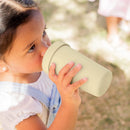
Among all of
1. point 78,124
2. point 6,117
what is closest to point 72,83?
point 6,117

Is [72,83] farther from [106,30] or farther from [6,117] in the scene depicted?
[106,30]

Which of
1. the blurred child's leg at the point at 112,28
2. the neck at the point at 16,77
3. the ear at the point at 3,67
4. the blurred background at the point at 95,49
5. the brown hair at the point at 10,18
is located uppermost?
the brown hair at the point at 10,18

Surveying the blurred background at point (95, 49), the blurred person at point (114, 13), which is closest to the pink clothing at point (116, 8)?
the blurred person at point (114, 13)

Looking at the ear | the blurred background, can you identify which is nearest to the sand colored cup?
the ear

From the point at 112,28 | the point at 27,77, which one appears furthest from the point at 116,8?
the point at 27,77

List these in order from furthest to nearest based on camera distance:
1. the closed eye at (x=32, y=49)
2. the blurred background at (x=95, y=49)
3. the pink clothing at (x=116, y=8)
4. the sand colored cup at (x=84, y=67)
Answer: the pink clothing at (x=116, y=8)
the blurred background at (x=95, y=49)
the closed eye at (x=32, y=49)
the sand colored cup at (x=84, y=67)

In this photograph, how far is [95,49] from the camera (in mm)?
2309

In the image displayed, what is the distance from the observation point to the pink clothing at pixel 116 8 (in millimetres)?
2264

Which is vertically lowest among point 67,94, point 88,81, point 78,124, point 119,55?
point 78,124

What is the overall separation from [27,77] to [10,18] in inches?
14.6

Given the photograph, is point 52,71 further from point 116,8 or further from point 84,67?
point 116,8

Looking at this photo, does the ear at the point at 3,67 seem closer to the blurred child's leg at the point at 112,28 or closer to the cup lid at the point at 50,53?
the cup lid at the point at 50,53

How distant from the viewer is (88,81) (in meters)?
0.86

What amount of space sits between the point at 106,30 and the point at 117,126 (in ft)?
3.43
